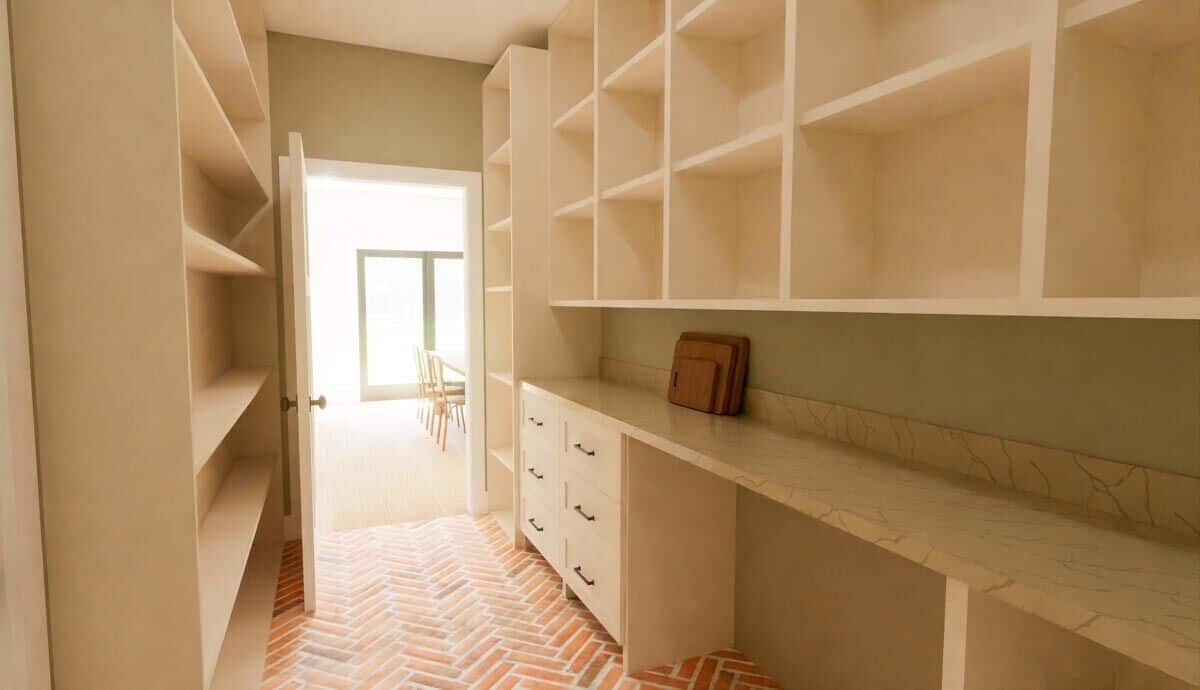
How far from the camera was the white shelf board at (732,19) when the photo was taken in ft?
6.21

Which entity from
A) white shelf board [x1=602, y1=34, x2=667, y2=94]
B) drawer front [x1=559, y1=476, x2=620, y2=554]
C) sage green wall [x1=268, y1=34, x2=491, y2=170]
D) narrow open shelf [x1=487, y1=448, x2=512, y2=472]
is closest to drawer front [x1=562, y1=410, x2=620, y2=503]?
drawer front [x1=559, y1=476, x2=620, y2=554]

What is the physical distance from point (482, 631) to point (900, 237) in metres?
2.25

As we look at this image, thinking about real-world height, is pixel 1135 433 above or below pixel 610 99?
below

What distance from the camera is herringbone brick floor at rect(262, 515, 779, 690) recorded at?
2254 millimetres

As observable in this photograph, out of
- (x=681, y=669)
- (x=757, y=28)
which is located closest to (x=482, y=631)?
(x=681, y=669)

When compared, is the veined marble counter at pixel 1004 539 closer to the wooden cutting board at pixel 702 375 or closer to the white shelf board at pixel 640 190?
the wooden cutting board at pixel 702 375

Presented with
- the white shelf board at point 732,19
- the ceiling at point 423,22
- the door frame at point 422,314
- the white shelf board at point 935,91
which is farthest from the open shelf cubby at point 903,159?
the door frame at point 422,314

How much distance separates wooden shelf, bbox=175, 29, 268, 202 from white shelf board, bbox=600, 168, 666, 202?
4.68 feet

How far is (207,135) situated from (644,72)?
1.66 m

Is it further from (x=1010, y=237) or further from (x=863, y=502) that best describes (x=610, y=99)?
(x=863, y=502)

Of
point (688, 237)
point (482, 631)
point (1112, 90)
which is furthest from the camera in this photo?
point (482, 631)

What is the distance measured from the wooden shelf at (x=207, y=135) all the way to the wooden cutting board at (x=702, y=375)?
1.81m

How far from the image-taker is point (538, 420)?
2963mm

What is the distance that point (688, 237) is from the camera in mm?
2193
